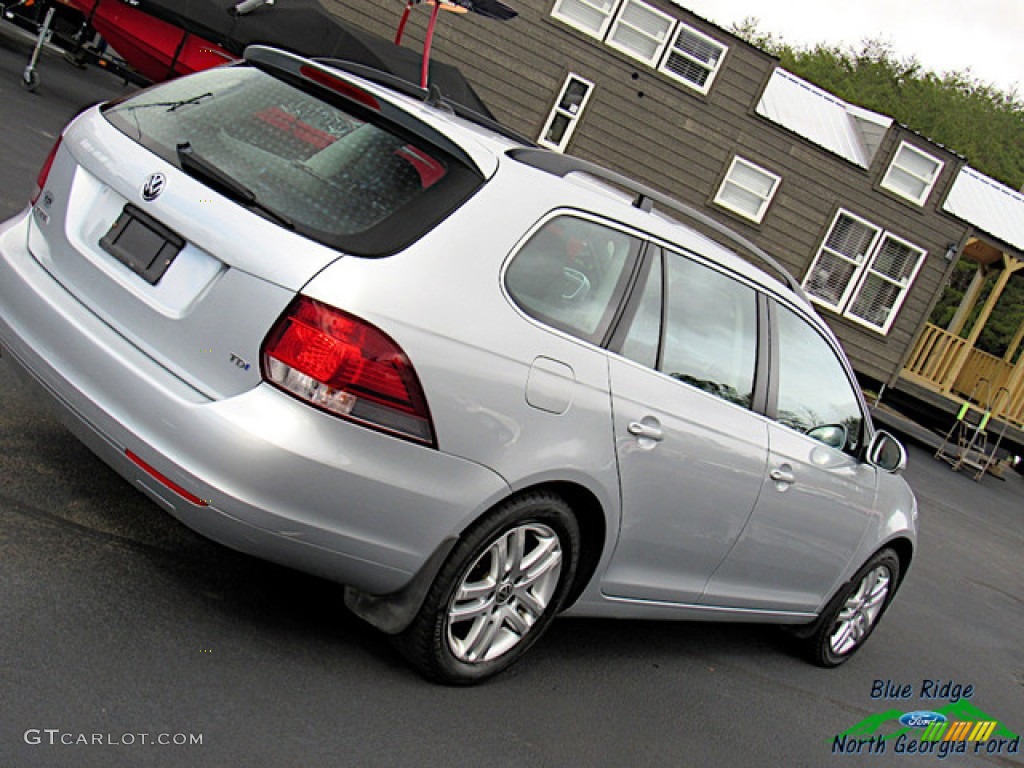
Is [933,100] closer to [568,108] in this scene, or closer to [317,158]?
[568,108]

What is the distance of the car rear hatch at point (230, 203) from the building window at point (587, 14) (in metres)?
20.1

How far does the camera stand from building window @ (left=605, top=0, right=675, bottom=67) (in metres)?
23.3

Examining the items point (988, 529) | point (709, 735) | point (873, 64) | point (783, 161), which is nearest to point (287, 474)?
point (709, 735)

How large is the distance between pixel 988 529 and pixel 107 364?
12894 millimetres

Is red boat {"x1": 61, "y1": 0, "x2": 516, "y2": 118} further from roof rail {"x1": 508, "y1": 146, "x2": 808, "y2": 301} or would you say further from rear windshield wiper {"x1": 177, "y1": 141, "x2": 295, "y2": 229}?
rear windshield wiper {"x1": 177, "y1": 141, "x2": 295, "y2": 229}

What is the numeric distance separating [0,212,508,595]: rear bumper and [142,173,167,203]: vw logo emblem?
0.42m

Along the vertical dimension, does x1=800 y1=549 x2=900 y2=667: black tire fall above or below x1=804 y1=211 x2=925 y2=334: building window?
below

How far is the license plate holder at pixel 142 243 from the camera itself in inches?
141

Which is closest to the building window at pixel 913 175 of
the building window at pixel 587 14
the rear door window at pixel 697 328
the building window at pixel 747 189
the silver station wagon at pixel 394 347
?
the building window at pixel 747 189

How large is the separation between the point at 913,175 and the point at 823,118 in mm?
2367

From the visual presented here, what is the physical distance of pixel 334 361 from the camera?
3.34 meters

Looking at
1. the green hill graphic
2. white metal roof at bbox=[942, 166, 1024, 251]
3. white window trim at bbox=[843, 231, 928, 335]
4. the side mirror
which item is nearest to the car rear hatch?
the side mirror

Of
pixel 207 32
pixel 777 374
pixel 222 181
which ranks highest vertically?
pixel 207 32

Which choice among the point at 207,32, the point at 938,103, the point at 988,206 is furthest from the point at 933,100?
the point at 207,32
